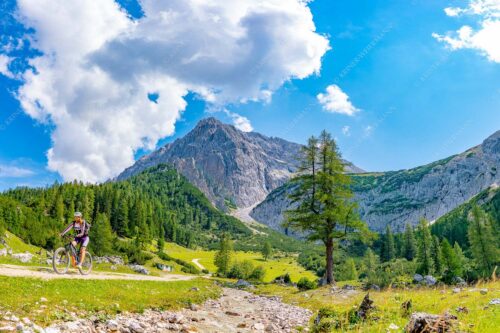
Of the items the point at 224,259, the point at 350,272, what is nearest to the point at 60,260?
the point at 224,259

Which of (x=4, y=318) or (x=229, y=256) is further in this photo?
(x=229, y=256)

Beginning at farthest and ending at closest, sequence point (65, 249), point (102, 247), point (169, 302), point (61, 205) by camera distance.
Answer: point (61, 205)
point (102, 247)
point (65, 249)
point (169, 302)

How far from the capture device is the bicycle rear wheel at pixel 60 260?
20594 millimetres

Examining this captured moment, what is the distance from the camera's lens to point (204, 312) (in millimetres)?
18625

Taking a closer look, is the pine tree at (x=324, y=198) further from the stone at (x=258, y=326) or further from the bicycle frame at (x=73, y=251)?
the bicycle frame at (x=73, y=251)

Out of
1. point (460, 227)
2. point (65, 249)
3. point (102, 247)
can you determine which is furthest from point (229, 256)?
point (460, 227)

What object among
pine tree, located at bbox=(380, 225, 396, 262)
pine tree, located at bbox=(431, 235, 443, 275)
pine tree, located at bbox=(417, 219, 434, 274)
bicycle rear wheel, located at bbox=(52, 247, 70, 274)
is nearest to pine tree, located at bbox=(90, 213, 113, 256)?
bicycle rear wheel, located at bbox=(52, 247, 70, 274)

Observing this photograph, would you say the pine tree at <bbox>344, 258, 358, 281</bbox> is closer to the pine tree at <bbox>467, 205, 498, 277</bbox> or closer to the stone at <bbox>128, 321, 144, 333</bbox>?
the pine tree at <bbox>467, 205, 498, 277</bbox>

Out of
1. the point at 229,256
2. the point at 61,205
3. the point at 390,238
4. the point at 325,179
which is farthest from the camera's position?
the point at 390,238

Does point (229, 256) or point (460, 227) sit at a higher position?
point (460, 227)

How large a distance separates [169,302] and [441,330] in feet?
45.1

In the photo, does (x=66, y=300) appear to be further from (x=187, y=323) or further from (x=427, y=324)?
(x=427, y=324)

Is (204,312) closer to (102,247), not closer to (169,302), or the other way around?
(169,302)

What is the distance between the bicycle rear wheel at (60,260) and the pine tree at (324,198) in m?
24.2
